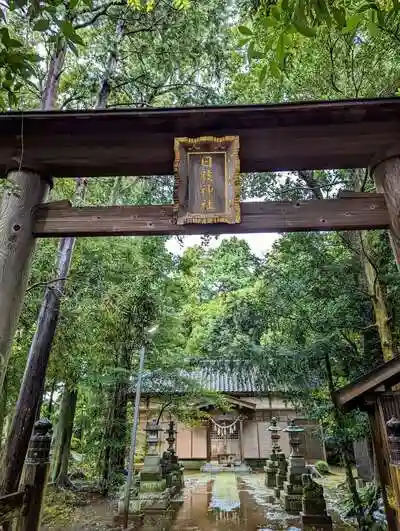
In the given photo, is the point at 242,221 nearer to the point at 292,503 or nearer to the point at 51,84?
the point at 51,84

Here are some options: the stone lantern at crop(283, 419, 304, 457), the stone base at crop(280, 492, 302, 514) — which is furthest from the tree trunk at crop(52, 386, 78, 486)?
the stone lantern at crop(283, 419, 304, 457)

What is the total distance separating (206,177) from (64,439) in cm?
1184

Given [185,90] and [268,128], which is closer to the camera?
[268,128]

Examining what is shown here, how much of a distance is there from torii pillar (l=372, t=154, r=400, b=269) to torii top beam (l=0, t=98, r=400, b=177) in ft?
0.32

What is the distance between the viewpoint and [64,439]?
1216 cm

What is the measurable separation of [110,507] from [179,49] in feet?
37.2

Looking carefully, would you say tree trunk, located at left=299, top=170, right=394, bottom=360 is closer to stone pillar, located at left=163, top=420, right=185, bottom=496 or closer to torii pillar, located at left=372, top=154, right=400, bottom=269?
torii pillar, located at left=372, top=154, right=400, bottom=269

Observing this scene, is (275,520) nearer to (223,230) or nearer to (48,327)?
(48,327)

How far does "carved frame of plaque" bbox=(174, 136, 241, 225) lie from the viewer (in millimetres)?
3086

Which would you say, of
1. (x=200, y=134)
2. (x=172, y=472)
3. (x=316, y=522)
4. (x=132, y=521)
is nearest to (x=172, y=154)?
(x=200, y=134)

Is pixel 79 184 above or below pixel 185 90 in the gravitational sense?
below

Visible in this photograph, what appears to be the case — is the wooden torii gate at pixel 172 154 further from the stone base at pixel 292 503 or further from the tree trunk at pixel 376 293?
the stone base at pixel 292 503

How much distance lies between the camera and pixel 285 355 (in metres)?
8.21

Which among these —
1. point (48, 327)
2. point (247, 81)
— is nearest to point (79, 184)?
point (48, 327)
